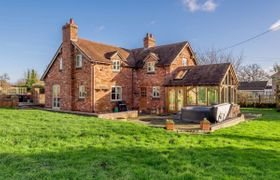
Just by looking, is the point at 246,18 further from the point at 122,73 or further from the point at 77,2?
the point at 77,2

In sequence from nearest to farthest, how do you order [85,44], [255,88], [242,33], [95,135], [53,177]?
1. [53,177]
2. [95,135]
3. [85,44]
4. [242,33]
5. [255,88]

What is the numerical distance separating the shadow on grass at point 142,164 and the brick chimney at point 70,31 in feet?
53.6

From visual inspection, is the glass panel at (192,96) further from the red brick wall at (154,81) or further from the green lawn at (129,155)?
the green lawn at (129,155)

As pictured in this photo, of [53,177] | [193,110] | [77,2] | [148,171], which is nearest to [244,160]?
[148,171]

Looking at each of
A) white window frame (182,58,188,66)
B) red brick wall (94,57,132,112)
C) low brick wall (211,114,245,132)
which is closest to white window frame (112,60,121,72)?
red brick wall (94,57,132,112)

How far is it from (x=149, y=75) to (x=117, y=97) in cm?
385

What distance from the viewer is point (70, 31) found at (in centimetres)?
2175

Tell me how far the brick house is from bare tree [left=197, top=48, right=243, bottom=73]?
25.5 m

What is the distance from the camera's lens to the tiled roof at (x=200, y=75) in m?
19.2

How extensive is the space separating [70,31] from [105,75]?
208 inches

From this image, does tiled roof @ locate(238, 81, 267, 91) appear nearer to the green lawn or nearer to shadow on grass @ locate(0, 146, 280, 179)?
the green lawn

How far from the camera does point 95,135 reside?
9.98 m

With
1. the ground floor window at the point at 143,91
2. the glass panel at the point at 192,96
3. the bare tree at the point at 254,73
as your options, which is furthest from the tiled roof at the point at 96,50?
the bare tree at the point at 254,73

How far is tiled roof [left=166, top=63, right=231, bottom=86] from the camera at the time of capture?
19250 millimetres
